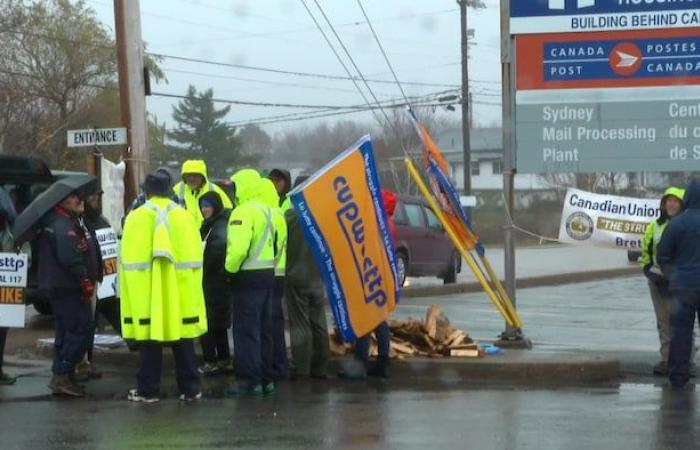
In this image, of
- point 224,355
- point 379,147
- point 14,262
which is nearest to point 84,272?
point 14,262

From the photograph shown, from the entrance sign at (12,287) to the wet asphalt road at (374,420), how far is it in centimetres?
89

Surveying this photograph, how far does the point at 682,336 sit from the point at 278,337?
11.6 ft

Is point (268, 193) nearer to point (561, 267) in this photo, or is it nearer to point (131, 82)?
point (131, 82)

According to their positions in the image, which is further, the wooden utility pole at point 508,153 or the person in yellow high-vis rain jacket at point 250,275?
the wooden utility pole at point 508,153

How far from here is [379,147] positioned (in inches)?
2667

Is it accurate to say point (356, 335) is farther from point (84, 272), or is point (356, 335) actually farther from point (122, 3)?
point (122, 3)

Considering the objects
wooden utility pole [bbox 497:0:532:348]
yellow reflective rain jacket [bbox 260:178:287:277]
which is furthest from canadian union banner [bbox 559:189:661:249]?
yellow reflective rain jacket [bbox 260:178:287:277]

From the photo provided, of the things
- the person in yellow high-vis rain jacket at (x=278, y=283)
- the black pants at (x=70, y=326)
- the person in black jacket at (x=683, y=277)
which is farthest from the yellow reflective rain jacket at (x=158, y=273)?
the person in black jacket at (x=683, y=277)

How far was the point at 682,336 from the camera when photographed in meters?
10.8

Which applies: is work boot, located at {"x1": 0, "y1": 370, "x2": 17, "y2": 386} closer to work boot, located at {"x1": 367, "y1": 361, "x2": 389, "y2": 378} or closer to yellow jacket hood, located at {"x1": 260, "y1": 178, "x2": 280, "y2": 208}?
yellow jacket hood, located at {"x1": 260, "y1": 178, "x2": 280, "y2": 208}

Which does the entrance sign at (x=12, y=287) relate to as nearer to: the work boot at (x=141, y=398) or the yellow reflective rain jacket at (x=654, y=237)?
the work boot at (x=141, y=398)

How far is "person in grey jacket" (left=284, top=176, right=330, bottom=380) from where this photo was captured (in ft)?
35.8

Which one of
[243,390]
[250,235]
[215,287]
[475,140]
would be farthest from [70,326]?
[475,140]

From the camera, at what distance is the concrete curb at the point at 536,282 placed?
21.3 metres
